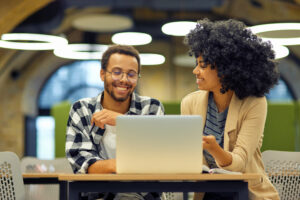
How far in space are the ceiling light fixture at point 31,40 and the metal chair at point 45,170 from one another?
16.0ft

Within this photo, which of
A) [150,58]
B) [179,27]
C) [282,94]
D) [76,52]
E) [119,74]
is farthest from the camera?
[282,94]

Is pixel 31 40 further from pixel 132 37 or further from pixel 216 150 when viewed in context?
pixel 216 150

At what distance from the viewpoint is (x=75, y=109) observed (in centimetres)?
226

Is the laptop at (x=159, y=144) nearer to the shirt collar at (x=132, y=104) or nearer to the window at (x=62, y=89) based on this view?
the shirt collar at (x=132, y=104)

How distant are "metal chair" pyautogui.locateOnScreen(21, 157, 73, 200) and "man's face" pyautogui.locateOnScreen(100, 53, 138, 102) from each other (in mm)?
1866

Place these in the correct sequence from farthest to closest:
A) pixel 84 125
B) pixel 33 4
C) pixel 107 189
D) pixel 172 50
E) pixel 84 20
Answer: pixel 172 50 < pixel 84 20 < pixel 33 4 < pixel 84 125 < pixel 107 189

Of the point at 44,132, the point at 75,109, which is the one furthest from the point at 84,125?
the point at 44,132

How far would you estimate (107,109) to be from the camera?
2.20 metres

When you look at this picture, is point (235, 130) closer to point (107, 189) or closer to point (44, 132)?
point (107, 189)

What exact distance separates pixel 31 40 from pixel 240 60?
315 inches

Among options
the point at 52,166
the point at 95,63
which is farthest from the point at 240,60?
the point at 95,63

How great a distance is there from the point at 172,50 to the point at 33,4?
638 cm

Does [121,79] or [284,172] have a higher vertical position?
[121,79]

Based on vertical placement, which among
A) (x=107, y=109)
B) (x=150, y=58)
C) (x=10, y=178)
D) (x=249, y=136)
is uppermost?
(x=150, y=58)
